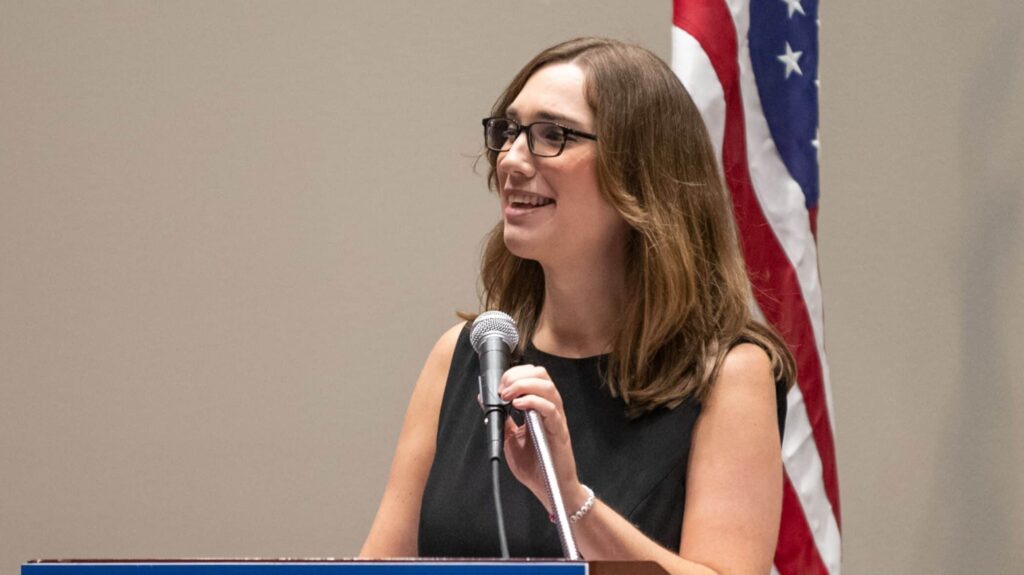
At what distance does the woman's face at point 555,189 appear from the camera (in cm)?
207

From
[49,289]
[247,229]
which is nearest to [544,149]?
[247,229]

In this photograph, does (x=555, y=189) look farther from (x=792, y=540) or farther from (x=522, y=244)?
(x=792, y=540)

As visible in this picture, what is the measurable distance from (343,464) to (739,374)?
170 centimetres

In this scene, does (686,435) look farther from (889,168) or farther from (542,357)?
(889,168)

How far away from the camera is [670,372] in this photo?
82.7 inches

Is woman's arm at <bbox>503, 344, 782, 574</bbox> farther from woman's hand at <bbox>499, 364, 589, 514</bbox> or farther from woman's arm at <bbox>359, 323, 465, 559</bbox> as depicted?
woman's arm at <bbox>359, 323, 465, 559</bbox>

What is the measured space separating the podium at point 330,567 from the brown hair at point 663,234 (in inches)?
36.7

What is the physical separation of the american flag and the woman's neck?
64cm

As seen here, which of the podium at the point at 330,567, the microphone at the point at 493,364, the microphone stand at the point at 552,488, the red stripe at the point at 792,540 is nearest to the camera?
the podium at the point at 330,567

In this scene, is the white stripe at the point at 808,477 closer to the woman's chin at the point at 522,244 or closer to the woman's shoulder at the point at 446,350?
the woman's shoulder at the point at 446,350

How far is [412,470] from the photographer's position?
2.26 meters

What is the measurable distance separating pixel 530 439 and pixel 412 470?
634 mm

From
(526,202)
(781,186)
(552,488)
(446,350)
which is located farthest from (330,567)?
(781,186)

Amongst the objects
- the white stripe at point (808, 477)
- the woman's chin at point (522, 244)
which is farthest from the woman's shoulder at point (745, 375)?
the white stripe at point (808, 477)
